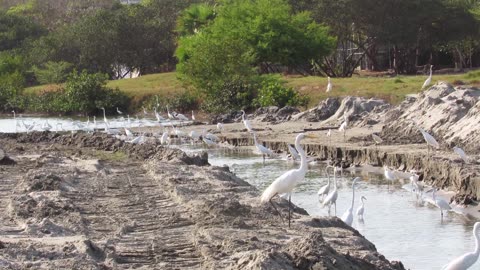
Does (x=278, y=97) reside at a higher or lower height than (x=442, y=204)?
higher

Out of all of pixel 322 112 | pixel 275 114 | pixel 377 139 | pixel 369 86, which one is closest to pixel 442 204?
pixel 377 139

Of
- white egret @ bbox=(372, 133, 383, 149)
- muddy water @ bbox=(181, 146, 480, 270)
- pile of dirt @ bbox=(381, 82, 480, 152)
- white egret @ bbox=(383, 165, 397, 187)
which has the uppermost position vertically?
pile of dirt @ bbox=(381, 82, 480, 152)

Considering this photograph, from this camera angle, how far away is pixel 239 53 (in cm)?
5159

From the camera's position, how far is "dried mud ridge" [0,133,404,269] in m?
10.8

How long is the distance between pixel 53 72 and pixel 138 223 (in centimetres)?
5797

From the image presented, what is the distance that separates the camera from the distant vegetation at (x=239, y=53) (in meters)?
49.5

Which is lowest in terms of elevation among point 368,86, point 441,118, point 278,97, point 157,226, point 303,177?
point 278,97

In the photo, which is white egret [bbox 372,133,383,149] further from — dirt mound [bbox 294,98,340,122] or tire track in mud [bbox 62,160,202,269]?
tire track in mud [bbox 62,160,202,269]

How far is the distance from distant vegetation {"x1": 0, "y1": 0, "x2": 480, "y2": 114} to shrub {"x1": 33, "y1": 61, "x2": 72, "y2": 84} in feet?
0.38

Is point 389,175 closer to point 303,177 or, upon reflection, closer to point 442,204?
point 442,204

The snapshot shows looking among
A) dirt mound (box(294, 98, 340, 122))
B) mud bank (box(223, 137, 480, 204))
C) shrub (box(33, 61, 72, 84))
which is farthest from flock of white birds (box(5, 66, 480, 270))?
shrub (box(33, 61, 72, 84))

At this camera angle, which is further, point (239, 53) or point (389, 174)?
point (239, 53)

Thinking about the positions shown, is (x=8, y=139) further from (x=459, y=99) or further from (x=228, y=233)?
(x=228, y=233)

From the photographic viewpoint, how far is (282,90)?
1818 inches
